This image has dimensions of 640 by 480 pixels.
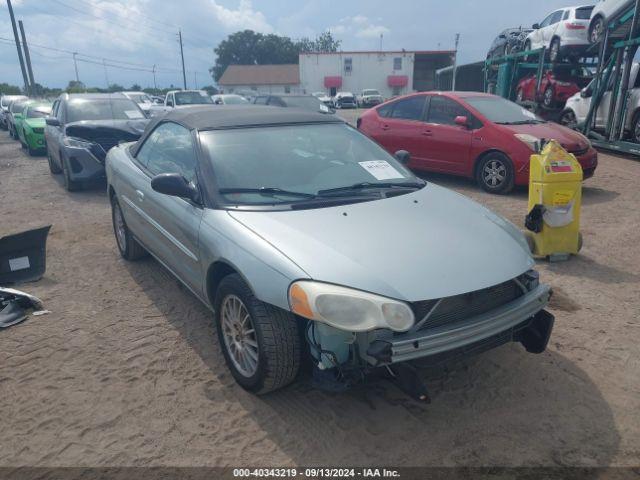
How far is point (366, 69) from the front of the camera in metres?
58.5

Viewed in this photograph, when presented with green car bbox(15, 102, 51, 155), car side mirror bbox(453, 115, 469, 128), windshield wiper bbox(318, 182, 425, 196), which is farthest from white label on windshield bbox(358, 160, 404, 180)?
green car bbox(15, 102, 51, 155)

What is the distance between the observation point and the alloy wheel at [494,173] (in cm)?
764

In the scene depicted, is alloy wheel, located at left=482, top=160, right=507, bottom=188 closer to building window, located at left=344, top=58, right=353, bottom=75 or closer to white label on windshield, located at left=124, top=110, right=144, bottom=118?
white label on windshield, located at left=124, top=110, right=144, bottom=118

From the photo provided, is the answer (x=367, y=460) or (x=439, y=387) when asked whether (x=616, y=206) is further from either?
(x=367, y=460)

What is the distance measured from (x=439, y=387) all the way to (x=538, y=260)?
2639 mm

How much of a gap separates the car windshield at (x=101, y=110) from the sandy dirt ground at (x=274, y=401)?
5757 mm

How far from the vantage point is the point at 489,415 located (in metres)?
2.75

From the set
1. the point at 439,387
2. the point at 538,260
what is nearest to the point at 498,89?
the point at 538,260

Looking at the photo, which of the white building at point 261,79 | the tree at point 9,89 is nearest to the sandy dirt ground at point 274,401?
the tree at point 9,89

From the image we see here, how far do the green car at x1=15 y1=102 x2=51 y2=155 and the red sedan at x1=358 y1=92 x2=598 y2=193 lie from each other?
9.25 metres

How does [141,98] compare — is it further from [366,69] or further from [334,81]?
[366,69]

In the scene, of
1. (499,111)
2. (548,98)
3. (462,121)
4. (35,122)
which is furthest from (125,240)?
(548,98)

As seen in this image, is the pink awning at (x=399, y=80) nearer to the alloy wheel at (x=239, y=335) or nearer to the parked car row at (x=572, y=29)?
the parked car row at (x=572, y=29)

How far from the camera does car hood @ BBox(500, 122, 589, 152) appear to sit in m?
7.43
